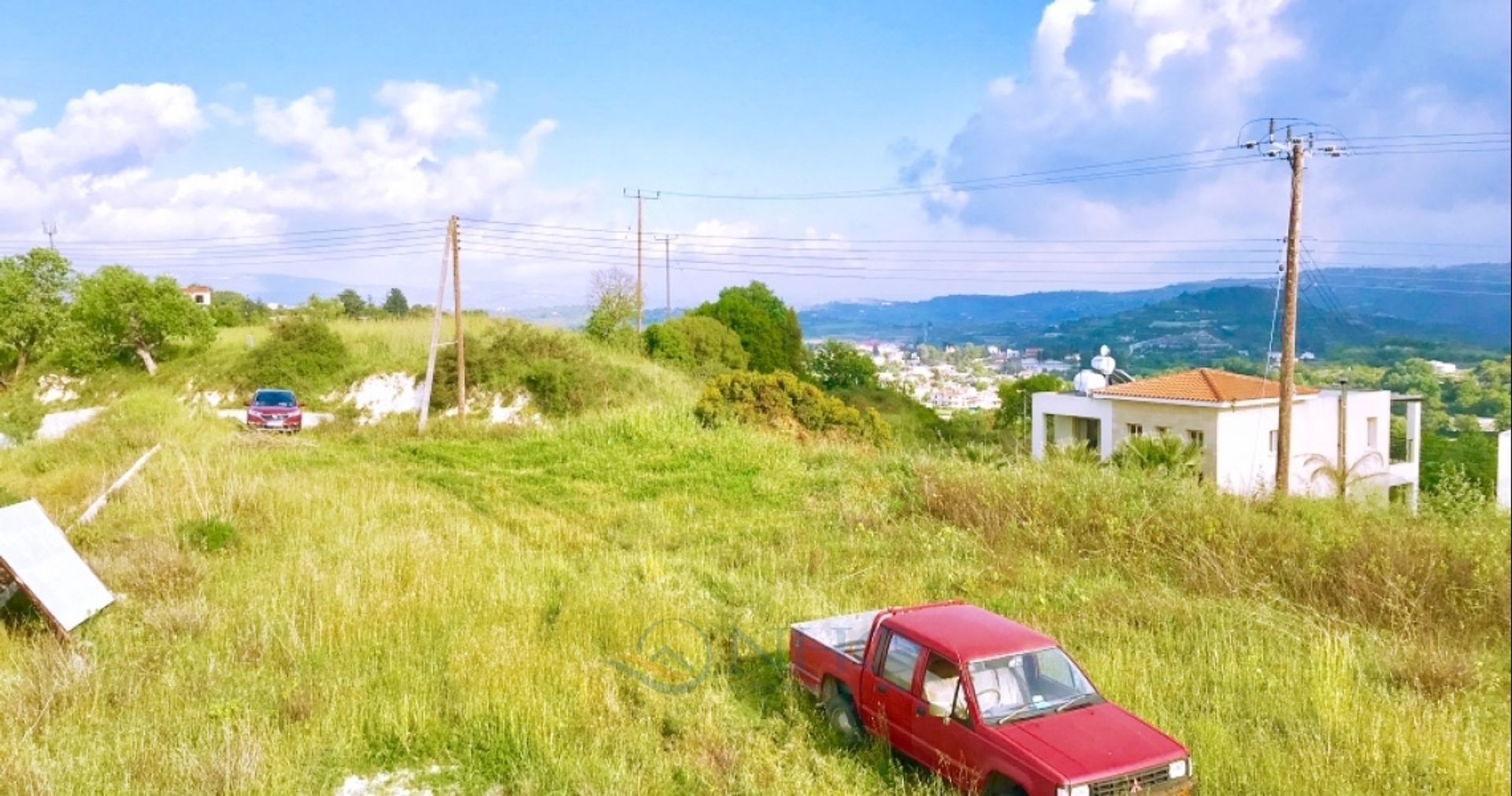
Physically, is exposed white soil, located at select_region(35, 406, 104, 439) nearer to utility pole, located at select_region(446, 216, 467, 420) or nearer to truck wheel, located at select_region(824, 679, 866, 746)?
utility pole, located at select_region(446, 216, 467, 420)

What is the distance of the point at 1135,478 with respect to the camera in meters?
13.1

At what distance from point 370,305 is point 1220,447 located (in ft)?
122

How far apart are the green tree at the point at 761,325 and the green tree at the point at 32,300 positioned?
846 inches

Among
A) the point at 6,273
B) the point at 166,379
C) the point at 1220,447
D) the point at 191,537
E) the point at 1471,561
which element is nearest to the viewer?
the point at 1471,561

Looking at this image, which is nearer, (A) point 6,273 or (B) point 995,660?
(B) point 995,660

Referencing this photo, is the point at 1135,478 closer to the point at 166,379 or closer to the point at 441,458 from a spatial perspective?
the point at 441,458

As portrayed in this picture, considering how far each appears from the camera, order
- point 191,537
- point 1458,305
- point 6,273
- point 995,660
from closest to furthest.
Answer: point 1458,305
point 995,660
point 191,537
point 6,273

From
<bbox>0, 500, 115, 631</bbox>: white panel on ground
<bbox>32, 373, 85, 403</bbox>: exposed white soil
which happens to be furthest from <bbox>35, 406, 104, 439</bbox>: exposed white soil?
<bbox>0, 500, 115, 631</bbox>: white panel on ground

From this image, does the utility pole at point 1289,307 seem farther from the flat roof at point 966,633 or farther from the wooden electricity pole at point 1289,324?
the flat roof at point 966,633

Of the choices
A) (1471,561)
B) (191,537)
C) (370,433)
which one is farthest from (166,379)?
(1471,561)

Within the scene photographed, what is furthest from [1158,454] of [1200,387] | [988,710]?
[988,710]

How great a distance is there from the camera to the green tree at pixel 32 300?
27.1 meters

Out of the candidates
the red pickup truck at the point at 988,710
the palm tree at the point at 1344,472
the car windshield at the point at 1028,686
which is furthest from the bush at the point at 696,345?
the car windshield at the point at 1028,686

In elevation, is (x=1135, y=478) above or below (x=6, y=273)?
below
